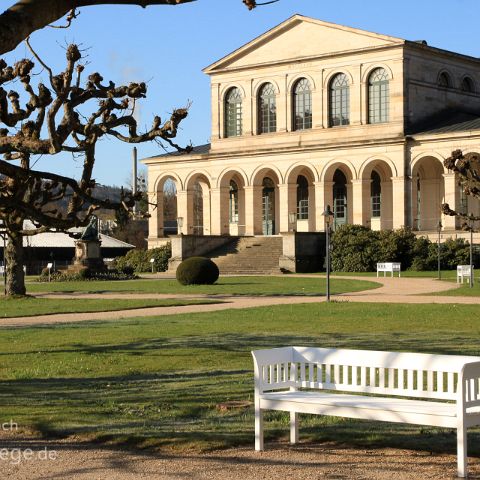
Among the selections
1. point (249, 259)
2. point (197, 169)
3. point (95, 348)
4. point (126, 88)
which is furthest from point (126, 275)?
point (95, 348)

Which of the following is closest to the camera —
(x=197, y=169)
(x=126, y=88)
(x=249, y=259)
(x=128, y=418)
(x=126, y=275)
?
(x=128, y=418)

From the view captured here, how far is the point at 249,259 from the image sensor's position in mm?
62969

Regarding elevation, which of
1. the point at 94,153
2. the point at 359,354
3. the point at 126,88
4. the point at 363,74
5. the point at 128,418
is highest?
the point at 363,74

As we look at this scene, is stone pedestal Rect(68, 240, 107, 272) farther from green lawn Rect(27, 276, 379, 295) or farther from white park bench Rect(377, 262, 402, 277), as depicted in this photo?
white park bench Rect(377, 262, 402, 277)

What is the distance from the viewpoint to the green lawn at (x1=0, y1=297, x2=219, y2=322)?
31.2 m

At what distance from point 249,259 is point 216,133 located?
13601 millimetres

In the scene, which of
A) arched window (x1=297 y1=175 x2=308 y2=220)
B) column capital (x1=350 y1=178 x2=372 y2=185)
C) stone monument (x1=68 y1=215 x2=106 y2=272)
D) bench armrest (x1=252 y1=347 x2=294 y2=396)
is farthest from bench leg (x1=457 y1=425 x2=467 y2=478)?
arched window (x1=297 y1=175 x2=308 y2=220)

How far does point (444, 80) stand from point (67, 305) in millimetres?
40463

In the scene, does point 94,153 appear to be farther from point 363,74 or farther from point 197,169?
point 197,169

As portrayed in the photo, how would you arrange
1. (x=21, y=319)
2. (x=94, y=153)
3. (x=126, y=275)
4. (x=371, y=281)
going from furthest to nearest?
(x=126, y=275) → (x=371, y=281) → (x=21, y=319) → (x=94, y=153)

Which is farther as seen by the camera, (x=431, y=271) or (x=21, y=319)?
(x=431, y=271)

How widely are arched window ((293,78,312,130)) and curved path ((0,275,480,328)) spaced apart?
23.7m

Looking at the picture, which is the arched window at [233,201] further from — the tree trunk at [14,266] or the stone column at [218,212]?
the tree trunk at [14,266]

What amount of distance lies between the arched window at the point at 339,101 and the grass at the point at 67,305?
110 feet
